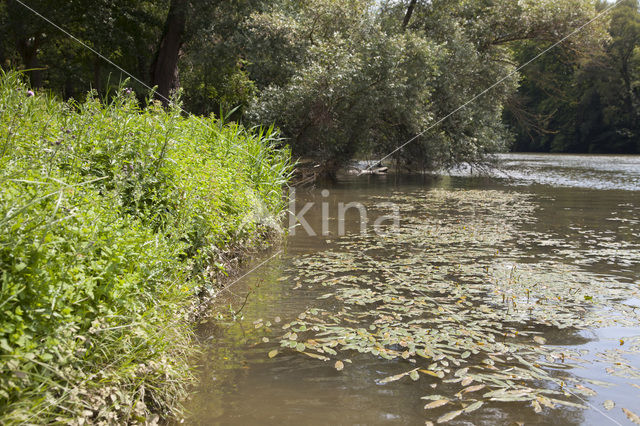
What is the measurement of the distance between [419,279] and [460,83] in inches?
616

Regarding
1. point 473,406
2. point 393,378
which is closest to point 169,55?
point 393,378

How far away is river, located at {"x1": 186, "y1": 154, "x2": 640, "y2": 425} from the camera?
3.30 meters

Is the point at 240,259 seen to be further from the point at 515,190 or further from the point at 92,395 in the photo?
the point at 515,190

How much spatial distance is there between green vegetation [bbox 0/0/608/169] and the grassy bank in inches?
400

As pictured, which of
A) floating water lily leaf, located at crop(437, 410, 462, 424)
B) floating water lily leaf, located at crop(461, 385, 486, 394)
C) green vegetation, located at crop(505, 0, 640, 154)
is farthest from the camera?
green vegetation, located at crop(505, 0, 640, 154)

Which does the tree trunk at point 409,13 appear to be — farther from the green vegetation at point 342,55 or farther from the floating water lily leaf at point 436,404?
the floating water lily leaf at point 436,404

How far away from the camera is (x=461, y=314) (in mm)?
4953

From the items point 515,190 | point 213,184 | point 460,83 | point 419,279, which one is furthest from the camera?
point 460,83

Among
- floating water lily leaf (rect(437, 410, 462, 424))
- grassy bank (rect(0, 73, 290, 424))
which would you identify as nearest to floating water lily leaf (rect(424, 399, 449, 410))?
floating water lily leaf (rect(437, 410, 462, 424))

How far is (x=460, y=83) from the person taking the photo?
19.9m

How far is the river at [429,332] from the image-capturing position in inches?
130

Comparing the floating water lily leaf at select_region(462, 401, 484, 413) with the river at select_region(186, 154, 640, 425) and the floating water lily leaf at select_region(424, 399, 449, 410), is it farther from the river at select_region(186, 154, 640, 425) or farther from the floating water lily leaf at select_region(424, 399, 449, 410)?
the floating water lily leaf at select_region(424, 399, 449, 410)

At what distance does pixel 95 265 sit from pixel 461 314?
3472mm

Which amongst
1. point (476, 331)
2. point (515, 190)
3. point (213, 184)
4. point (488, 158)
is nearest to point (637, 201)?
point (515, 190)
